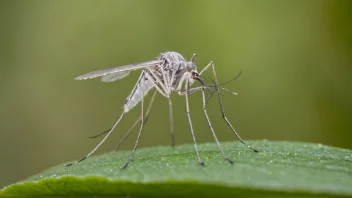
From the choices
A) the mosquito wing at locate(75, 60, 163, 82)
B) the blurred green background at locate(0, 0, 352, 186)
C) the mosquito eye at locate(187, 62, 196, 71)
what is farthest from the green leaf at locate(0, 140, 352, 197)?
the blurred green background at locate(0, 0, 352, 186)

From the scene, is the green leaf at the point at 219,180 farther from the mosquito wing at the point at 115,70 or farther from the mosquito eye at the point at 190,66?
the mosquito eye at the point at 190,66

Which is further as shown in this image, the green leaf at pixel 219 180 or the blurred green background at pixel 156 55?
the blurred green background at pixel 156 55

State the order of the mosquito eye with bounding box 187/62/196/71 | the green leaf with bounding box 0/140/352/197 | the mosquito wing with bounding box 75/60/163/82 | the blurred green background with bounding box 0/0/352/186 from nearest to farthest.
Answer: the green leaf with bounding box 0/140/352/197 → the mosquito wing with bounding box 75/60/163/82 → the mosquito eye with bounding box 187/62/196/71 → the blurred green background with bounding box 0/0/352/186

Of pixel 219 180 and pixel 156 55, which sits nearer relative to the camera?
pixel 219 180

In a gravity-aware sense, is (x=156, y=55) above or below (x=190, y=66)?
above

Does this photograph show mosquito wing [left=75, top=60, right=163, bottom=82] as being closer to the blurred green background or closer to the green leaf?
the green leaf

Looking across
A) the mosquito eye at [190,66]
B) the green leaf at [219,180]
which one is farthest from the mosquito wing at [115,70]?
the green leaf at [219,180]

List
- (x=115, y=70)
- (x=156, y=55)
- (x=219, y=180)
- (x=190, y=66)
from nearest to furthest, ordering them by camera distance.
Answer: (x=219, y=180) < (x=115, y=70) < (x=190, y=66) < (x=156, y=55)

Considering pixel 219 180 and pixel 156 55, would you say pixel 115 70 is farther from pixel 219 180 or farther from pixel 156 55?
pixel 156 55

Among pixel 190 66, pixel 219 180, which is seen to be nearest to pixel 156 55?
pixel 190 66
